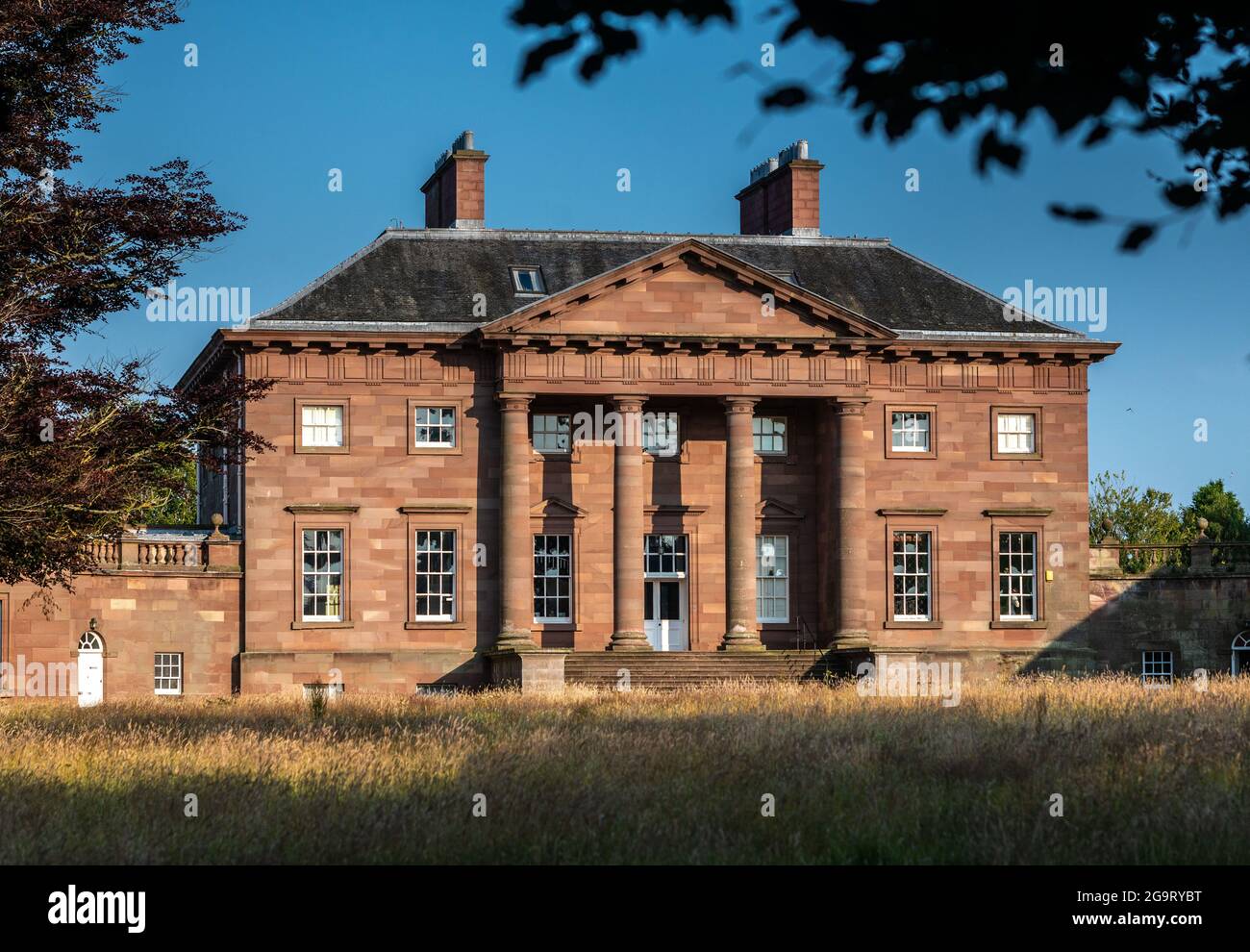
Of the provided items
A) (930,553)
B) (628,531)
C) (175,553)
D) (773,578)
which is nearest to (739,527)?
(773,578)

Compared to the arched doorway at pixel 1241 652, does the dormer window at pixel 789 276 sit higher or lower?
higher

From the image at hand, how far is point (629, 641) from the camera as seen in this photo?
42.4 m

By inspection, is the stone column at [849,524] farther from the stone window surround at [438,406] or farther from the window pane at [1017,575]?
A: the stone window surround at [438,406]

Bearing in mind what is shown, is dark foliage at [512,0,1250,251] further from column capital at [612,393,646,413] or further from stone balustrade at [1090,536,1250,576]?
stone balustrade at [1090,536,1250,576]

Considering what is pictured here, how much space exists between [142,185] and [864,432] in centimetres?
2245

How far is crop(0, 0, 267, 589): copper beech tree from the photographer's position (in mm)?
23922

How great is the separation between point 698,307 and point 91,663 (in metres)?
16.2

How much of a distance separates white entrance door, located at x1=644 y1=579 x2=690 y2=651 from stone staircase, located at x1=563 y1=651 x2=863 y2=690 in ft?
8.74

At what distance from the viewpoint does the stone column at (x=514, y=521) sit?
42.3m

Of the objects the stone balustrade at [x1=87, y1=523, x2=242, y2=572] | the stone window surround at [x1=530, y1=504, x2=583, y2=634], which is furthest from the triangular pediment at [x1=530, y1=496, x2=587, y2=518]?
the stone balustrade at [x1=87, y1=523, x2=242, y2=572]

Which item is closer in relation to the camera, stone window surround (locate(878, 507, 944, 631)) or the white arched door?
the white arched door

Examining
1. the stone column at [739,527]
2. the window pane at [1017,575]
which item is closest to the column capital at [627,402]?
the stone column at [739,527]

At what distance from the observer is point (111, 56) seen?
84.3 ft
